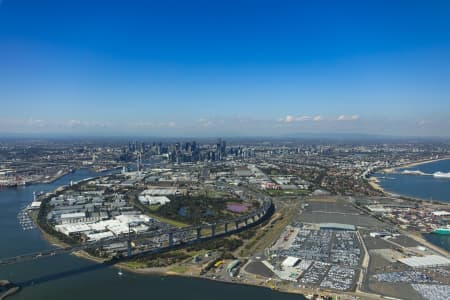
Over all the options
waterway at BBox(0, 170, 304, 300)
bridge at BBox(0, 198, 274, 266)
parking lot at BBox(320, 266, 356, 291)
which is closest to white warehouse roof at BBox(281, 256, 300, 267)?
parking lot at BBox(320, 266, 356, 291)

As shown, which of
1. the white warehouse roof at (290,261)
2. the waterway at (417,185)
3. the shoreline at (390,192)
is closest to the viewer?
the white warehouse roof at (290,261)

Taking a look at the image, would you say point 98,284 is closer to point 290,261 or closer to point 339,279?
point 290,261

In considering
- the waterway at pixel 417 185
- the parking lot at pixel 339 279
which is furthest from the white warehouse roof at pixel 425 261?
the waterway at pixel 417 185

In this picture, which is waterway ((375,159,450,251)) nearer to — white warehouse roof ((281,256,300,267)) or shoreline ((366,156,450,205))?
shoreline ((366,156,450,205))

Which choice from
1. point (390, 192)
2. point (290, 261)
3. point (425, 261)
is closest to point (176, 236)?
point (290, 261)

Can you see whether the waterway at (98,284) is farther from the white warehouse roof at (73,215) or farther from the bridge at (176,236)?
the white warehouse roof at (73,215)

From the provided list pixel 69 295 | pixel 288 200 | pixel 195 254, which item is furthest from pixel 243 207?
pixel 69 295
